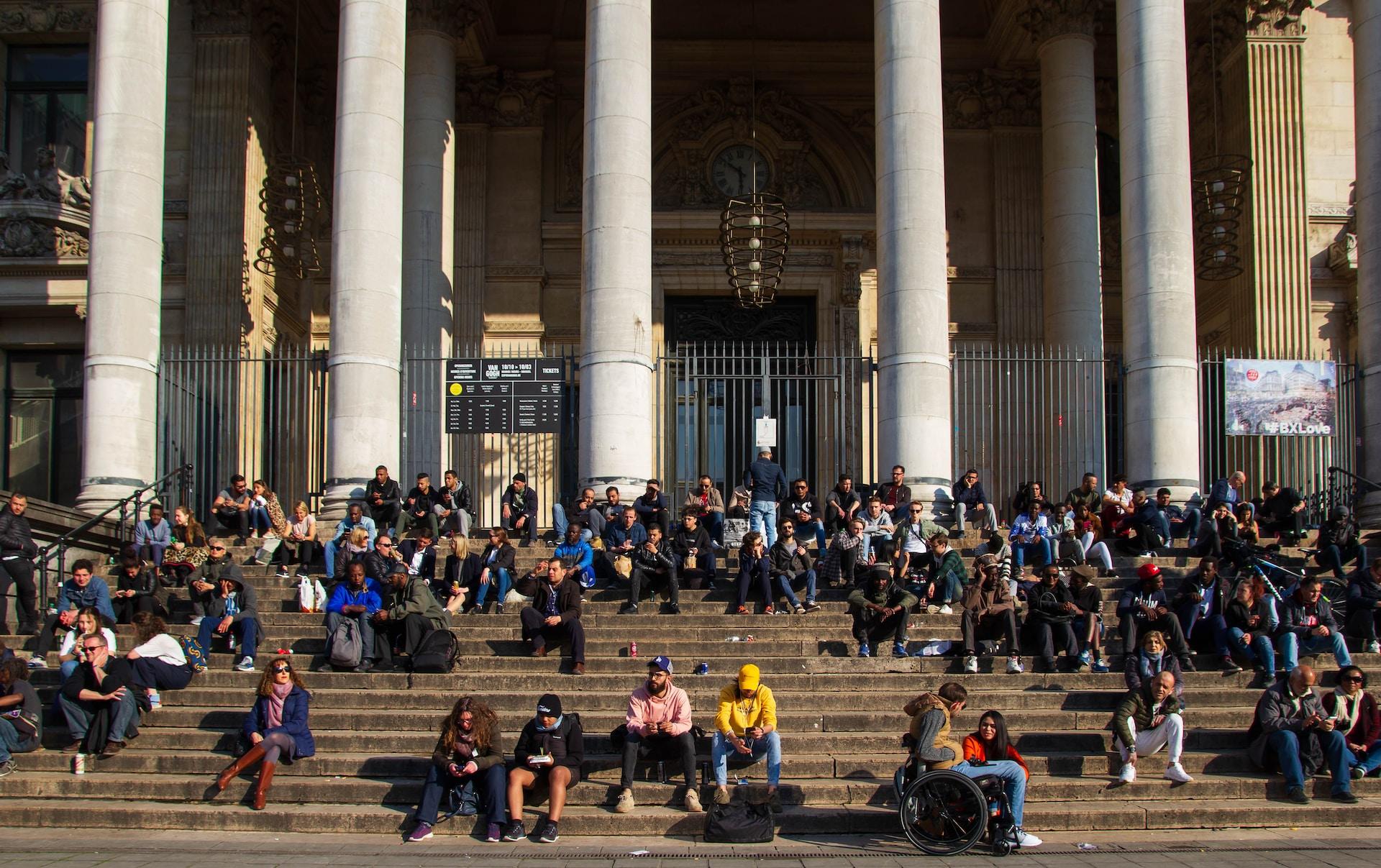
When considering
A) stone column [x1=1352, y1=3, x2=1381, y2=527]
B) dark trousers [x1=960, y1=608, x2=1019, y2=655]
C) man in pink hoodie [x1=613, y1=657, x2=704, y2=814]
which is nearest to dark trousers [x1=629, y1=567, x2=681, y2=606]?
dark trousers [x1=960, y1=608, x2=1019, y2=655]

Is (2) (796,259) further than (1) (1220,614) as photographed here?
Yes

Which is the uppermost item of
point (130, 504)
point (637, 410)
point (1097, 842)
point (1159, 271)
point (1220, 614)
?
point (1159, 271)

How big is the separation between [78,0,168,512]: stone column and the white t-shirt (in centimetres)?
601

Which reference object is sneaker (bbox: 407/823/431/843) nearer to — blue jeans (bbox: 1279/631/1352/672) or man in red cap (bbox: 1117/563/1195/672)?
man in red cap (bbox: 1117/563/1195/672)

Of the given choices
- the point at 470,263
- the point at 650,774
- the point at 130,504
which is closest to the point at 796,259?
the point at 470,263

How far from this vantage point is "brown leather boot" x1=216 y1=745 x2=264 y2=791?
493 inches

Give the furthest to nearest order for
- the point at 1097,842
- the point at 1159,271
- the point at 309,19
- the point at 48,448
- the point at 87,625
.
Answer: the point at 309,19 → the point at 48,448 → the point at 1159,271 → the point at 87,625 → the point at 1097,842

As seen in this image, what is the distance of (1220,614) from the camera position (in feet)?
50.3

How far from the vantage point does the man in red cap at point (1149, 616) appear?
1492 centimetres

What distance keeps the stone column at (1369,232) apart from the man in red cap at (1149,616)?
7.69m

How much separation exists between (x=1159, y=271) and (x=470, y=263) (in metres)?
13.1

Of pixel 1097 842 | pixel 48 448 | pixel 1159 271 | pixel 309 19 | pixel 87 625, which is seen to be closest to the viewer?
pixel 1097 842

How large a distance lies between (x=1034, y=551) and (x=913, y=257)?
4789 mm

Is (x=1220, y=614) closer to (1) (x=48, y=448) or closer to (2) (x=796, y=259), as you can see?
(2) (x=796, y=259)
